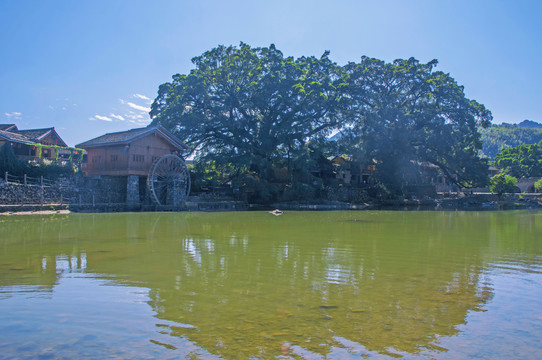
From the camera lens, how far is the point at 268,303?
5301 millimetres

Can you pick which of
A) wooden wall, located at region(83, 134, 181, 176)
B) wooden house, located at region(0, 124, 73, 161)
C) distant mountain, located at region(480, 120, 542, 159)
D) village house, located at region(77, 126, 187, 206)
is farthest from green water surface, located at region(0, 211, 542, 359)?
distant mountain, located at region(480, 120, 542, 159)

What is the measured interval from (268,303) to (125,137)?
2495cm

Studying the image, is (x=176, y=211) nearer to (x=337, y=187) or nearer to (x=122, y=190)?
(x=122, y=190)

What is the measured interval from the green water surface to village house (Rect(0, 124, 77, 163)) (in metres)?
21.1

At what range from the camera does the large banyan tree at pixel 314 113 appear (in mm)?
33188

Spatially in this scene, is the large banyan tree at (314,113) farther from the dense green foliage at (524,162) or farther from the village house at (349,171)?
the dense green foliage at (524,162)

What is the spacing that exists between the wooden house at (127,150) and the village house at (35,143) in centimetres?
205

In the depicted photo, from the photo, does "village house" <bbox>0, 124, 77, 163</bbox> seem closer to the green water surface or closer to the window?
the window

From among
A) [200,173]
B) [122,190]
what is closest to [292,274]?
[122,190]

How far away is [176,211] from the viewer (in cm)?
2784

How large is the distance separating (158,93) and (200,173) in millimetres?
8150

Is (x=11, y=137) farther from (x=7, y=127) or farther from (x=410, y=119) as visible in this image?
(x=410, y=119)

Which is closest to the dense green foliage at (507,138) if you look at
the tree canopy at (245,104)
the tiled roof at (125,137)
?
the tree canopy at (245,104)

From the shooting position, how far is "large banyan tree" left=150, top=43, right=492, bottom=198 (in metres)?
33.2
